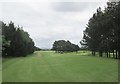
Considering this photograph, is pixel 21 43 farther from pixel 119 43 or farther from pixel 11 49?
pixel 119 43

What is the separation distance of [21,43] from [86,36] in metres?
18.4

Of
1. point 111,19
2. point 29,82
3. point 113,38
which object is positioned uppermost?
point 111,19

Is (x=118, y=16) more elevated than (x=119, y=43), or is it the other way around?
(x=118, y=16)

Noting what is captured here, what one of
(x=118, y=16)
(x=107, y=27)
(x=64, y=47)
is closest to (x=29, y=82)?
(x=118, y=16)

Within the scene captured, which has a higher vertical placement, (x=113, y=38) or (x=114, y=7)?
(x=114, y=7)

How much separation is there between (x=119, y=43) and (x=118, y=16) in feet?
17.7

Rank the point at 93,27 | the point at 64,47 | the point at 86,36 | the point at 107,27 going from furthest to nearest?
the point at 64,47, the point at 86,36, the point at 93,27, the point at 107,27

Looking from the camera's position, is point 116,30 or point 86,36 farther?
point 86,36

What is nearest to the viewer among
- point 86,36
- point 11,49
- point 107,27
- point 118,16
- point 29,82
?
point 29,82

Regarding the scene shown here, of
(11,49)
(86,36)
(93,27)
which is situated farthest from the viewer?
(86,36)

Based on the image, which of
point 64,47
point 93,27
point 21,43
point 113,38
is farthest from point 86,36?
point 64,47

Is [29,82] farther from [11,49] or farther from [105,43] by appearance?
[11,49]

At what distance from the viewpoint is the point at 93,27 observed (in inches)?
2376

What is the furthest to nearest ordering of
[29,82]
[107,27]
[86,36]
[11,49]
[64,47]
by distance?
[64,47] < [86,36] < [11,49] < [107,27] < [29,82]
